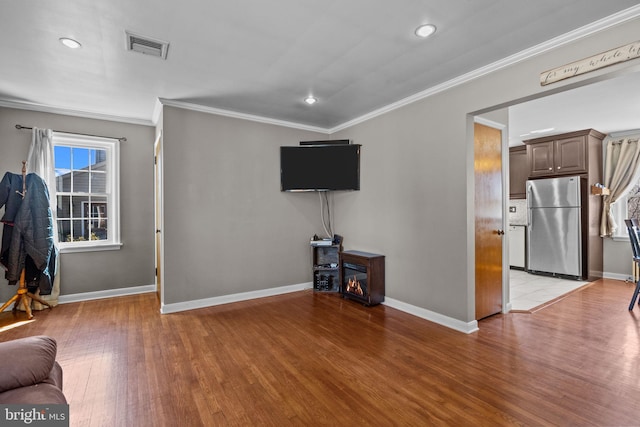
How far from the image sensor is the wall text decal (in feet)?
6.76

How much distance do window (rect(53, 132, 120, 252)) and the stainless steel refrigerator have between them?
7196 mm

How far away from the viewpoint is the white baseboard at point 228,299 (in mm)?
3752

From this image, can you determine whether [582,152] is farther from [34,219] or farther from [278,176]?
[34,219]

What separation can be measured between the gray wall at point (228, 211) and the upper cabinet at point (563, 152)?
450 cm

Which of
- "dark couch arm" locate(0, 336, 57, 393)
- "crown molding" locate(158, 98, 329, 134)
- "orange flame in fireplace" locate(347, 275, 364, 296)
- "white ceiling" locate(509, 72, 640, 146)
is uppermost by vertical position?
"white ceiling" locate(509, 72, 640, 146)

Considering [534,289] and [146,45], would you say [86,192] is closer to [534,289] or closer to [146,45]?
[146,45]

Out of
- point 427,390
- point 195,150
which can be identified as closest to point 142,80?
point 195,150

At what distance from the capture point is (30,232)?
140 inches

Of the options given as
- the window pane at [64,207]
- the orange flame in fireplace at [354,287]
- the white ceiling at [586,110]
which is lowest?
the orange flame in fireplace at [354,287]

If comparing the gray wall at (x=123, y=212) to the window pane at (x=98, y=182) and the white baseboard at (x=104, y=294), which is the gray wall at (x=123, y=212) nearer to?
the white baseboard at (x=104, y=294)

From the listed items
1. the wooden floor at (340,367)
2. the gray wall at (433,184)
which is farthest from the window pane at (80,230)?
the gray wall at (433,184)

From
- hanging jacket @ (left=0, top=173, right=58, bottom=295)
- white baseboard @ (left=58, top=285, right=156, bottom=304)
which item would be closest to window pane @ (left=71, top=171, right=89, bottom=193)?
hanging jacket @ (left=0, top=173, right=58, bottom=295)

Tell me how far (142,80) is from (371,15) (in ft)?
8.06

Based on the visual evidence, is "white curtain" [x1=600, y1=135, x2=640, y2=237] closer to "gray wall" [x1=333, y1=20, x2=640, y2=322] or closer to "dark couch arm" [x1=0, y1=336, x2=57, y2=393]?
"gray wall" [x1=333, y1=20, x2=640, y2=322]
